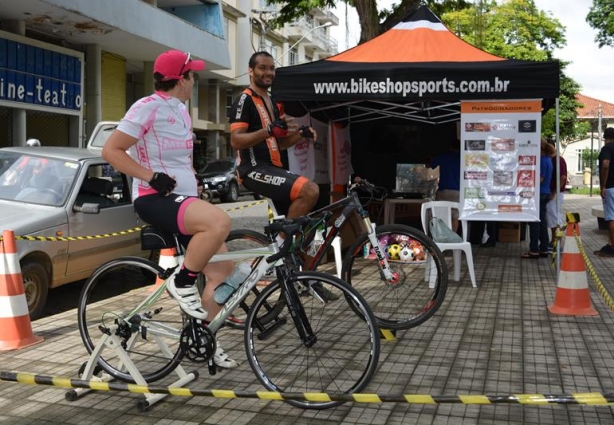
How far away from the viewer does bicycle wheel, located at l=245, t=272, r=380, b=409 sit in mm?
3779

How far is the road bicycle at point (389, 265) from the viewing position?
513cm

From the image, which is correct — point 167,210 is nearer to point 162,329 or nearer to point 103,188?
point 162,329

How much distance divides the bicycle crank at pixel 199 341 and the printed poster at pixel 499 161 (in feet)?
16.9

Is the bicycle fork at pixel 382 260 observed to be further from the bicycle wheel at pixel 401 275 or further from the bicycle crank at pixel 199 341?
the bicycle crank at pixel 199 341

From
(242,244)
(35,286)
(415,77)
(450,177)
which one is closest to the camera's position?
(242,244)

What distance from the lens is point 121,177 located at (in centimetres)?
836

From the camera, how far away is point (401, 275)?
527 centimetres

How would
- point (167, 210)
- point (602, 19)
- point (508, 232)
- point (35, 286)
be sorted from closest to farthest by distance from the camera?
point (167, 210)
point (35, 286)
point (508, 232)
point (602, 19)

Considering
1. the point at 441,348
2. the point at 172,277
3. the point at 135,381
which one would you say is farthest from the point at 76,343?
the point at 441,348

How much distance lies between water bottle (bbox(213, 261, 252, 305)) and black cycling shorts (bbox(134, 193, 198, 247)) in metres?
0.32

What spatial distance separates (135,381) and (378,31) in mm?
12373

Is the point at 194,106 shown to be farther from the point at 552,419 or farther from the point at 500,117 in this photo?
the point at 552,419

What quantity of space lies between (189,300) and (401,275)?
188 cm

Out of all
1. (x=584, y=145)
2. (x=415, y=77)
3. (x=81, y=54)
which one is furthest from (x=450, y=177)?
(x=584, y=145)
